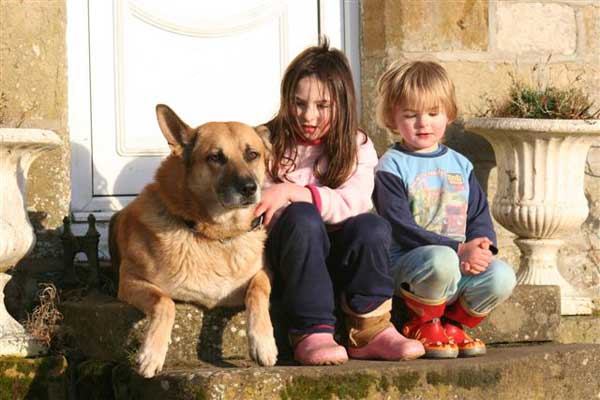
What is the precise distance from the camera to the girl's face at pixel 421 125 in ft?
13.5

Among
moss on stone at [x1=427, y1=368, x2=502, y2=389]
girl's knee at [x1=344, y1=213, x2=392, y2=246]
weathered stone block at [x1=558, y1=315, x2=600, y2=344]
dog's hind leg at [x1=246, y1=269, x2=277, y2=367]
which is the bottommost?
weathered stone block at [x1=558, y1=315, x2=600, y2=344]

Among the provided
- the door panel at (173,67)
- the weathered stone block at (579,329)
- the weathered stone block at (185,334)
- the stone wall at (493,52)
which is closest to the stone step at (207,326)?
the weathered stone block at (185,334)

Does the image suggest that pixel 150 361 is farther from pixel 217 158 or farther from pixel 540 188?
pixel 540 188

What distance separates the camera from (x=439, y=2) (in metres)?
5.17

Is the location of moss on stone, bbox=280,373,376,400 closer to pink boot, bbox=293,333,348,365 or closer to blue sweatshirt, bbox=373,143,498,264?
pink boot, bbox=293,333,348,365

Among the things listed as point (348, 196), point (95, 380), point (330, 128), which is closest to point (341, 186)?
point (348, 196)

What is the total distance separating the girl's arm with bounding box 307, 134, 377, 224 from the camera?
389 centimetres

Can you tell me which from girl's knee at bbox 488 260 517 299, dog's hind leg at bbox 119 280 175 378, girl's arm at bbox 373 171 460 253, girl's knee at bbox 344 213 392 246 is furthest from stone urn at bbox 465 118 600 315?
dog's hind leg at bbox 119 280 175 378

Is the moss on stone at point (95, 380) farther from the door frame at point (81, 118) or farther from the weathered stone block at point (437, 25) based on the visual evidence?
the weathered stone block at point (437, 25)

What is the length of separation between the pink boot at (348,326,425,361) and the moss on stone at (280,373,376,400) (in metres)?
0.23

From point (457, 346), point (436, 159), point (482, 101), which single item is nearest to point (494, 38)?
point (482, 101)

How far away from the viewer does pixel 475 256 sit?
3.88m

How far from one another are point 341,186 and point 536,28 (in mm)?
1830

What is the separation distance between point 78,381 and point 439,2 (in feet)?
7.92
